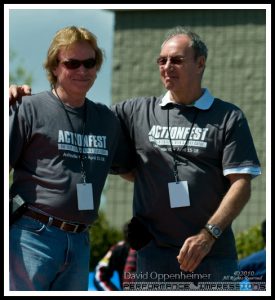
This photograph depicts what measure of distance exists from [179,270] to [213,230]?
412mm

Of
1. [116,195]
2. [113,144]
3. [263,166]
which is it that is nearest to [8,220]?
[113,144]

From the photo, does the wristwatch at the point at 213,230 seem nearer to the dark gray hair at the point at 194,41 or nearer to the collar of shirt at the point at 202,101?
the collar of shirt at the point at 202,101

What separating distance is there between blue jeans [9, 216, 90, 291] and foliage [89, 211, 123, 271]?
31.3 feet

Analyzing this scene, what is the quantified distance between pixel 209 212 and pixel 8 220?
4.45 feet

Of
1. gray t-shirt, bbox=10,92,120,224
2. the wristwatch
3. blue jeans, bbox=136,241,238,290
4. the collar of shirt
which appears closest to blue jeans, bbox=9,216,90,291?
gray t-shirt, bbox=10,92,120,224

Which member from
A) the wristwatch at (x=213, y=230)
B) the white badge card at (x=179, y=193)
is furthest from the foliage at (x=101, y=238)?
the wristwatch at (x=213, y=230)

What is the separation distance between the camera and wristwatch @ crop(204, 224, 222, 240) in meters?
5.75

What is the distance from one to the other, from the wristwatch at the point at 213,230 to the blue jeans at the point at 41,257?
855mm

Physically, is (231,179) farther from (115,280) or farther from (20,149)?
(115,280)

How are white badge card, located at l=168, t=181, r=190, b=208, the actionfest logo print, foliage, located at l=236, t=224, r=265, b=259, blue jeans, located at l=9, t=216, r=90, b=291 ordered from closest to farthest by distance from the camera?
1. blue jeans, located at l=9, t=216, r=90, b=291
2. the actionfest logo print
3. white badge card, located at l=168, t=181, r=190, b=208
4. foliage, located at l=236, t=224, r=265, b=259

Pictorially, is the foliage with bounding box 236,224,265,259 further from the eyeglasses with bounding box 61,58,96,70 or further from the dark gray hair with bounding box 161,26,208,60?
Answer: the eyeglasses with bounding box 61,58,96,70

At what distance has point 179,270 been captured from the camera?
596 cm

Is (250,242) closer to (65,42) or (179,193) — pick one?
(179,193)

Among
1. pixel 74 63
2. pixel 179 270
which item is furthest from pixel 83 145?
pixel 179 270
